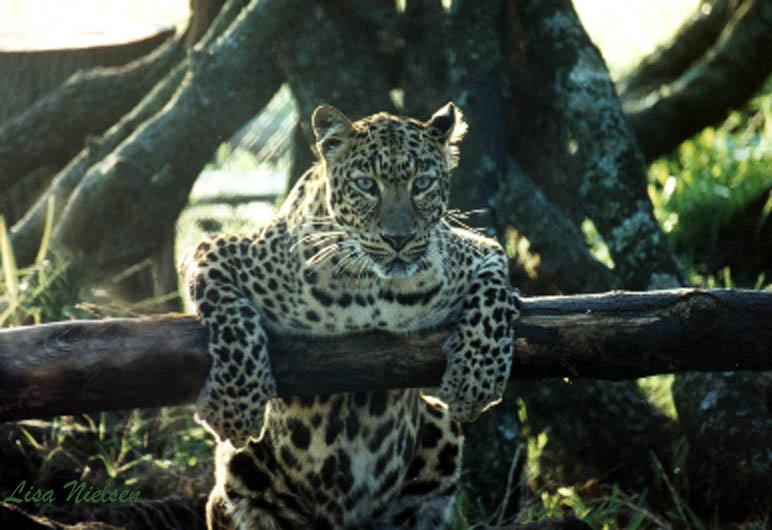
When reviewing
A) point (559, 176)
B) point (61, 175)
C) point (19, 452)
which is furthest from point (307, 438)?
point (61, 175)

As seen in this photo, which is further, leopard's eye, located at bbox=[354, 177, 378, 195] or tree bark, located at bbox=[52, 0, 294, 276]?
tree bark, located at bbox=[52, 0, 294, 276]

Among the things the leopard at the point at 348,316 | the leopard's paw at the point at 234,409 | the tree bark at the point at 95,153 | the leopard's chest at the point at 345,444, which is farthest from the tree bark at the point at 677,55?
the leopard's paw at the point at 234,409

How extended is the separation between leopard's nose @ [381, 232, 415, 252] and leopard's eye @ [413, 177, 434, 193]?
13.0 inches

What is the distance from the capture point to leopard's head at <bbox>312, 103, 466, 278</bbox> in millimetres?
5871

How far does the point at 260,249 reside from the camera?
623 cm

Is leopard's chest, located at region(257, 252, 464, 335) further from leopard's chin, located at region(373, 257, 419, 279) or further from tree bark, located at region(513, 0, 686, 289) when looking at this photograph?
tree bark, located at region(513, 0, 686, 289)

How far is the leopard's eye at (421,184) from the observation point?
6082 mm

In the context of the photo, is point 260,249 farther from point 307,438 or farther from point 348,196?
point 307,438

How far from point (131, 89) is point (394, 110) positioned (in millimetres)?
2500

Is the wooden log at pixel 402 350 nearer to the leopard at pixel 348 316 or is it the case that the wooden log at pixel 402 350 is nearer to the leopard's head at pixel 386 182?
the leopard at pixel 348 316

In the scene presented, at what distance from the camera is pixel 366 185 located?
6059 millimetres

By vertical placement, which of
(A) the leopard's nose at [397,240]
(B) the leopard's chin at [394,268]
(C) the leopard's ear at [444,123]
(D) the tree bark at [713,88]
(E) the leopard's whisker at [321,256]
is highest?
(D) the tree bark at [713,88]

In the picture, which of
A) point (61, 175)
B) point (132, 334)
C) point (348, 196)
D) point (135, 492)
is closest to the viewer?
point (132, 334)

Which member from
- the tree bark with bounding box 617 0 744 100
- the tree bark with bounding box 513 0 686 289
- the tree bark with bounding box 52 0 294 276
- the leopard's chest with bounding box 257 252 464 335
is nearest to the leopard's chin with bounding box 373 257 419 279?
the leopard's chest with bounding box 257 252 464 335
